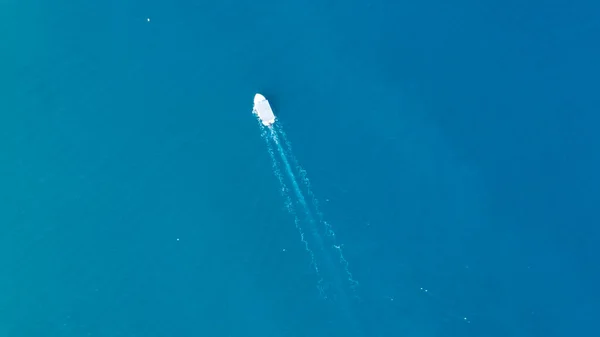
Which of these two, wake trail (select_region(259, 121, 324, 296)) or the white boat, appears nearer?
wake trail (select_region(259, 121, 324, 296))

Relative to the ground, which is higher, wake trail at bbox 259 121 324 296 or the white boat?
the white boat

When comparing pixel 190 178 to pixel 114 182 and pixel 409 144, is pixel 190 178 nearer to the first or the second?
pixel 114 182

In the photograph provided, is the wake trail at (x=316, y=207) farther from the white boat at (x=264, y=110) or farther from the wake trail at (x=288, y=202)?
the wake trail at (x=288, y=202)

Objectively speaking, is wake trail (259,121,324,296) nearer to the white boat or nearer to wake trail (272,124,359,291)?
the white boat

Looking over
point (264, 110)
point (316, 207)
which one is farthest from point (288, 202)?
point (264, 110)

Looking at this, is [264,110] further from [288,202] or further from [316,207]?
[316,207]
